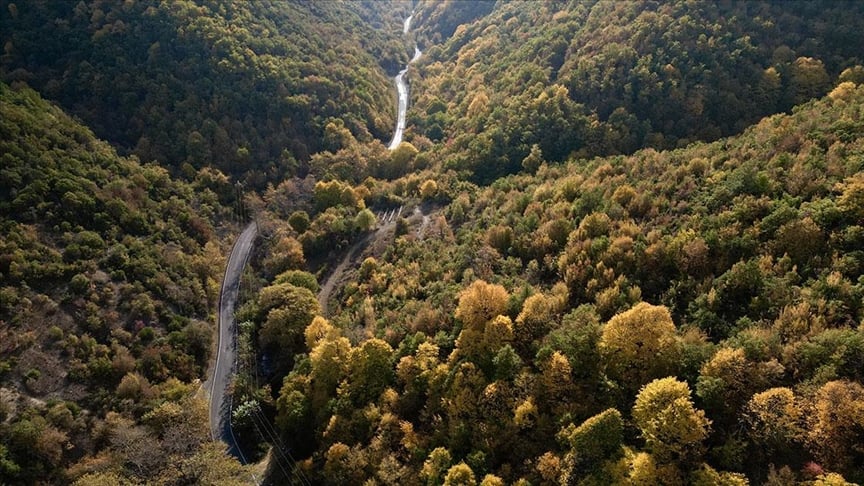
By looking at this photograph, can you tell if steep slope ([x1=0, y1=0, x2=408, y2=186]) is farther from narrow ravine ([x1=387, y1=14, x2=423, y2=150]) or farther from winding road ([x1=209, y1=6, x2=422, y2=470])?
winding road ([x1=209, y1=6, x2=422, y2=470])

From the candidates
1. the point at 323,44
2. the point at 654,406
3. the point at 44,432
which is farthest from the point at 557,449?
the point at 323,44

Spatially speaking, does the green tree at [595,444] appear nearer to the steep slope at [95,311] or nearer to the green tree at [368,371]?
the green tree at [368,371]

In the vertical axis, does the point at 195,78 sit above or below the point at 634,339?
below

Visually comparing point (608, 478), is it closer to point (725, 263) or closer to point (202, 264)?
point (725, 263)

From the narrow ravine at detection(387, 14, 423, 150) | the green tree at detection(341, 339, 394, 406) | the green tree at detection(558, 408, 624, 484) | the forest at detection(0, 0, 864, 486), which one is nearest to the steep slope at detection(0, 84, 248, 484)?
the forest at detection(0, 0, 864, 486)

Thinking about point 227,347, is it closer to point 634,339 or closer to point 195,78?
point 634,339

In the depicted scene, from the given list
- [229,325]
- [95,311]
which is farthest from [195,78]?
[95,311]
